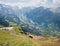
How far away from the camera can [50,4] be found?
18.5 m

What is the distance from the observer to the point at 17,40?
1559 centimetres

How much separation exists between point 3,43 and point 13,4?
13.9 ft

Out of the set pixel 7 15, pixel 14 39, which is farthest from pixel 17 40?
pixel 7 15

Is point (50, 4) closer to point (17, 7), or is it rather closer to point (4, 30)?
point (17, 7)

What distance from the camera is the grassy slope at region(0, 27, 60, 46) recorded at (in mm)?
15188

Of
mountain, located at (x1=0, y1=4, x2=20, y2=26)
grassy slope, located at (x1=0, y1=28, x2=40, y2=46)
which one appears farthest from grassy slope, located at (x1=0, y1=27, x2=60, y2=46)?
mountain, located at (x1=0, y1=4, x2=20, y2=26)

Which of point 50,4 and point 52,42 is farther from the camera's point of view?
point 50,4

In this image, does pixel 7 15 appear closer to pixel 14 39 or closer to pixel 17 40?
pixel 14 39

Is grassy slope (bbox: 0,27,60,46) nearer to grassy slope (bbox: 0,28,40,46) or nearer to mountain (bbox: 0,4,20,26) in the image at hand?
grassy slope (bbox: 0,28,40,46)

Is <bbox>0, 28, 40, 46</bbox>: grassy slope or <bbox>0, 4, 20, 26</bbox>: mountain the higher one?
<bbox>0, 4, 20, 26</bbox>: mountain

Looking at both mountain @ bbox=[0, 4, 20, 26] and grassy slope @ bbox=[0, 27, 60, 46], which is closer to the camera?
grassy slope @ bbox=[0, 27, 60, 46]

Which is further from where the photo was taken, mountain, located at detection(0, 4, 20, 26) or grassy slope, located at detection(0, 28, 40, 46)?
mountain, located at detection(0, 4, 20, 26)

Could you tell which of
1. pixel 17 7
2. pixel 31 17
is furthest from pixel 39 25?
pixel 17 7

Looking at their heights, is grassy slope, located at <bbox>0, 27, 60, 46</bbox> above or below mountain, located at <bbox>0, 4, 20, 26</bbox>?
below
